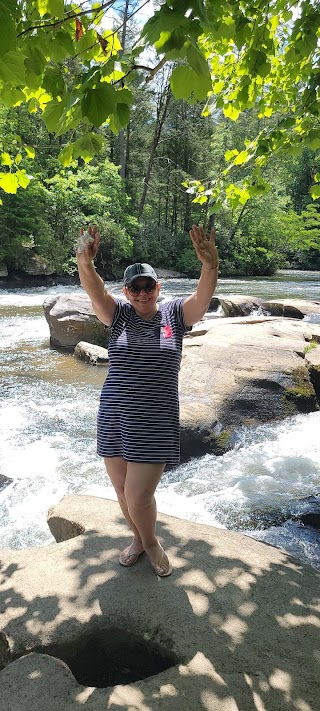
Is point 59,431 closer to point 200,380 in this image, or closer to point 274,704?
point 200,380

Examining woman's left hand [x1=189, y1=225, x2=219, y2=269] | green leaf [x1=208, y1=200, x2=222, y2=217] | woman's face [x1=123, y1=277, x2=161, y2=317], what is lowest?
woman's face [x1=123, y1=277, x2=161, y2=317]

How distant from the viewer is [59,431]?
21.6 feet

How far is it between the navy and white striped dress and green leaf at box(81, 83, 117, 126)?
3.93 feet

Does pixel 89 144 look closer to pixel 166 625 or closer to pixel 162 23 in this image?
pixel 162 23

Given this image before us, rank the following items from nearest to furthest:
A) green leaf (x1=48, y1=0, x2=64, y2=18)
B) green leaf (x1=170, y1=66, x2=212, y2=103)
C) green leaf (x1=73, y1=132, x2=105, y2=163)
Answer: green leaf (x1=170, y1=66, x2=212, y2=103) < green leaf (x1=48, y1=0, x2=64, y2=18) < green leaf (x1=73, y1=132, x2=105, y2=163)

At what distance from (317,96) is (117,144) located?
29915mm

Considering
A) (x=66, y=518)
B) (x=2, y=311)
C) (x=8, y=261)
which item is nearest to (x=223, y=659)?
(x=66, y=518)

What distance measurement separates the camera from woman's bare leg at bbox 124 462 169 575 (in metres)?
2.65

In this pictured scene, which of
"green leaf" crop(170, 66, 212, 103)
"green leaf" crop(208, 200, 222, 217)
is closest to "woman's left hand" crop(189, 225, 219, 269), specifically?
"green leaf" crop(170, 66, 212, 103)

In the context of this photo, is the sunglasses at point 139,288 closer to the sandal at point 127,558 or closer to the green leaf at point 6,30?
the green leaf at point 6,30

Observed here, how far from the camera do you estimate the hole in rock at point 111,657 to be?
240cm

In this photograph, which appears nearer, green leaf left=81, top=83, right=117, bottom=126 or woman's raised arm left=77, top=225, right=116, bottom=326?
green leaf left=81, top=83, right=117, bottom=126

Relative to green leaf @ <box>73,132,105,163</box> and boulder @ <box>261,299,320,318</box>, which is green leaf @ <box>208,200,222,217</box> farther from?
boulder @ <box>261,299,320,318</box>

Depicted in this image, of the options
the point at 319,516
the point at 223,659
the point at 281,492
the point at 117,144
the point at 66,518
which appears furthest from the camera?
the point at 117,144
